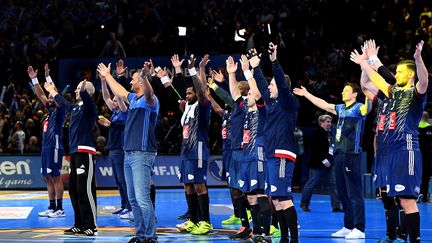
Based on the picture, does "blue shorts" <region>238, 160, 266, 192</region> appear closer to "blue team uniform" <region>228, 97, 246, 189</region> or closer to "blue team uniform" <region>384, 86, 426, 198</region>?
"blue team uniform" <region>228, 97, 246, 189</region>

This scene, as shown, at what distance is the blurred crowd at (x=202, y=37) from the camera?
24.5m

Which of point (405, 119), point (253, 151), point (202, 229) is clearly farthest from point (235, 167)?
point (405, 119)

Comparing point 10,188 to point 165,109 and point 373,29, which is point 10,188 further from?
point 373,29

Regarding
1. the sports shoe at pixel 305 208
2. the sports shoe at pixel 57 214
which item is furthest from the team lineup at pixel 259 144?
the sports shoe at pixel 305 208

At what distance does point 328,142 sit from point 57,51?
12.6 m

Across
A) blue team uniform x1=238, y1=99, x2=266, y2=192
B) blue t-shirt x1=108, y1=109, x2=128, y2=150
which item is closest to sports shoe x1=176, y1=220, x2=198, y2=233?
blue team uniform x1=238, y1=99, x2=266, y2=192

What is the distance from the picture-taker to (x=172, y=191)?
23.1 metres

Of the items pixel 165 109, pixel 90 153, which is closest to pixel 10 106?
pixel 165 109

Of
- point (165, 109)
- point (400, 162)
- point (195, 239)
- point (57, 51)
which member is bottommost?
point (195, 239)

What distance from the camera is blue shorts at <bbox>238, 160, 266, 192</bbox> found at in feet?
39.2

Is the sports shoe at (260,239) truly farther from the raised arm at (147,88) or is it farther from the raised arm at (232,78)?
the raised arm at (147,88)

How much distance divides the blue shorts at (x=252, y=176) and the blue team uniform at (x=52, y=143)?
4948 millimetres

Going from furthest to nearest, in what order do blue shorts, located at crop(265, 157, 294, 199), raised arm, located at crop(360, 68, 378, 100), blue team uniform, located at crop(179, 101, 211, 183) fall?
blue team uniform, located at crop(179, 101, 211, 183)
raised arm, located at crop(360, 68, 378, 100)
blue shorts, located at crop(265, 157, 294, 199)

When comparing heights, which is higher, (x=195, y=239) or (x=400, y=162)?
(x=400, y=162)
